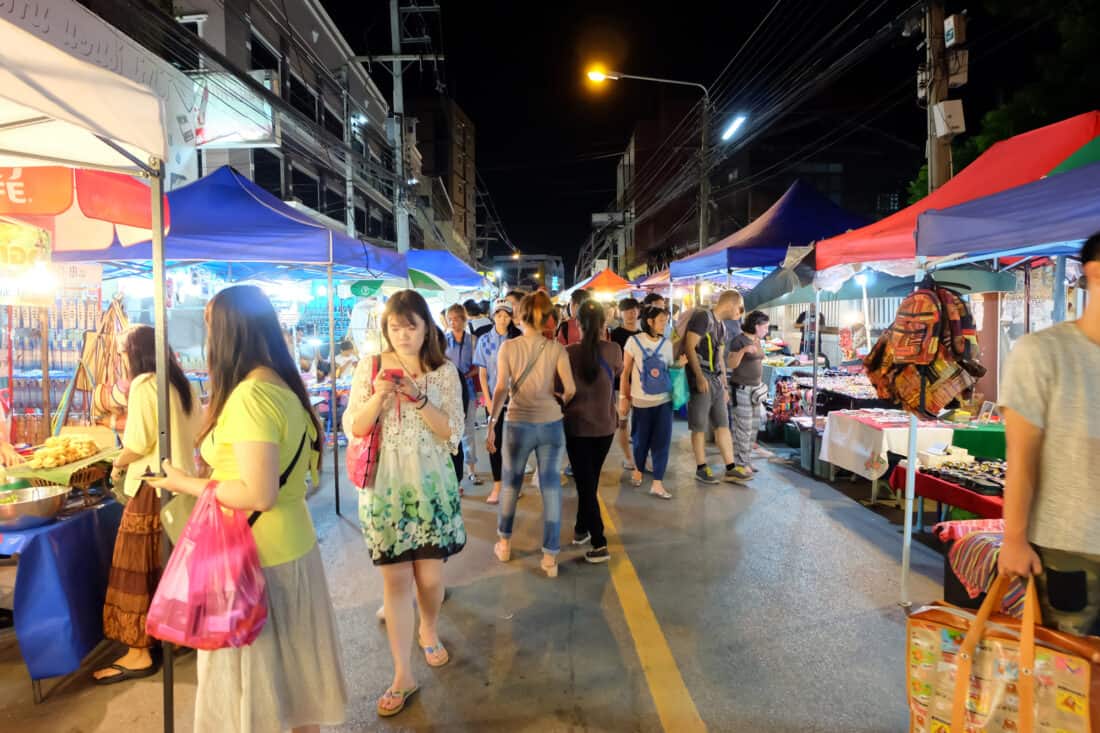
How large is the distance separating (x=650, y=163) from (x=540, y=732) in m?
43.0

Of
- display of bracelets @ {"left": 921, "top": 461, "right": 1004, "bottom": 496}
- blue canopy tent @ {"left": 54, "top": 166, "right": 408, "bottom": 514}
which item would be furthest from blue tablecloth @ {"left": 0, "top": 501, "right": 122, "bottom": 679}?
display of bracelets @ {"left": 921, "top": 461, "right": 1004, "bottom": 496}

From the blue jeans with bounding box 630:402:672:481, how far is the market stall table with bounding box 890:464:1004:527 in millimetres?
2115

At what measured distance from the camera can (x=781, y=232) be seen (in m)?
8.18

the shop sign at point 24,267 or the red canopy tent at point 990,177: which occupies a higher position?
the red canopy tent at point 990,177

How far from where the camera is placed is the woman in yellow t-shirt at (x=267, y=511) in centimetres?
193

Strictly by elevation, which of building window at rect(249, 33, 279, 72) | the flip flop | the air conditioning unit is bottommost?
the flip flop

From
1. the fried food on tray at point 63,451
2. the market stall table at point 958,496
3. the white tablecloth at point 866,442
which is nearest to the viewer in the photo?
the fried food on tray at point 63,451

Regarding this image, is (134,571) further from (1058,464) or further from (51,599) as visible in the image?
(1058,464)

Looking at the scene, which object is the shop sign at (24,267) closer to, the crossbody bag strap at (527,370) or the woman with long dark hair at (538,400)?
the woman with long dark hair at (538,400)

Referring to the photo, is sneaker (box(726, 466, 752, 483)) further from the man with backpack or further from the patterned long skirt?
the patterned long skirt

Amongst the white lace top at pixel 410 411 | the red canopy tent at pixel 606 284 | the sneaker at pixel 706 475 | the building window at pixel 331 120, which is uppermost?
the building window at pixel 331 120

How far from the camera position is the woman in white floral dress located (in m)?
2.73

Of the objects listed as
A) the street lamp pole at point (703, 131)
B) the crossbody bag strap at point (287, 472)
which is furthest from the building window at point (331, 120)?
the crossbody bag strap at point (287, 472)

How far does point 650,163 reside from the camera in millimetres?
41875
